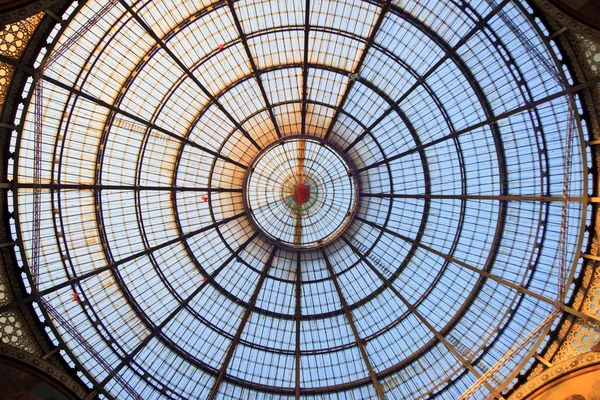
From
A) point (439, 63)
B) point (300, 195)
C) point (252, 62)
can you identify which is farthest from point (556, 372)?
point (252, 62)

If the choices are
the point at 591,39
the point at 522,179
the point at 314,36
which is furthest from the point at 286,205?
the point at 591,39

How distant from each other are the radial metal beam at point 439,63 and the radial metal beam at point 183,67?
23.2 feet

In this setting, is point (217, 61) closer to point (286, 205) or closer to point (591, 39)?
point (286, 205)

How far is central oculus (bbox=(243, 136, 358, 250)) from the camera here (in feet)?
104

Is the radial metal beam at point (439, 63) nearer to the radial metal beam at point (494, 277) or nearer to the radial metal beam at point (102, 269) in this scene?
the radial metal beam at point (494, 277)

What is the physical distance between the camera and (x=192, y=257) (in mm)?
30422

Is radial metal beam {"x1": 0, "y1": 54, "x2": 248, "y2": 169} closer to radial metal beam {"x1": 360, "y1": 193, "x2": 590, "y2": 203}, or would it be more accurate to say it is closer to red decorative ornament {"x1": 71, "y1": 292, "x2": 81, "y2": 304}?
radial metal beam {"x1": 360, "y1": 193, "x2": 590, "y2": 203}

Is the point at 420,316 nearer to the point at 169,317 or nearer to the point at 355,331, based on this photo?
the point at 355,331

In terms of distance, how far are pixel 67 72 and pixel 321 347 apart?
2261cm

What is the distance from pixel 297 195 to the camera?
3164 cm

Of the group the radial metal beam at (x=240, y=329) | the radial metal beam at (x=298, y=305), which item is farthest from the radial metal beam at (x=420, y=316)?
the radial metal beam at (x=240, y=329)

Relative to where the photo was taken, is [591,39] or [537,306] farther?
[537,306]

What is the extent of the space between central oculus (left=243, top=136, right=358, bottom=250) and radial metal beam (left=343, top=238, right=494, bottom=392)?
7.02 ft

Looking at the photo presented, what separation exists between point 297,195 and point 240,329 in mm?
9691
